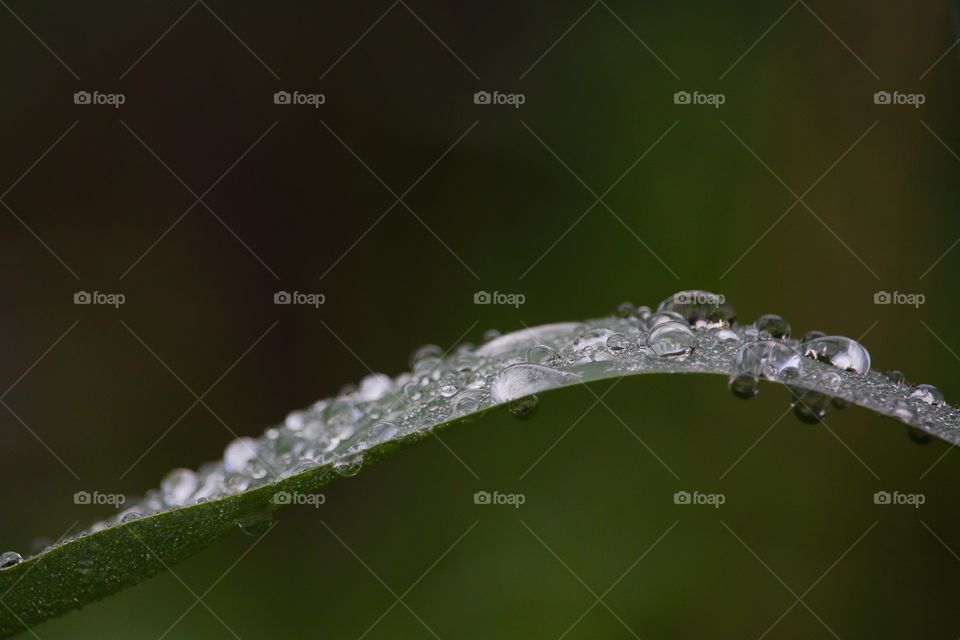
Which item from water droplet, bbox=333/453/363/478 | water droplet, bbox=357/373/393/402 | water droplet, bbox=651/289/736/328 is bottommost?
water droplet, bbox=333/453/363/478

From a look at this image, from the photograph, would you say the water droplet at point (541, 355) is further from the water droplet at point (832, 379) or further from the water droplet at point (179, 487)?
the water droplet at point (179, 487)

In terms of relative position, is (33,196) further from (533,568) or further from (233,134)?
(533,568)

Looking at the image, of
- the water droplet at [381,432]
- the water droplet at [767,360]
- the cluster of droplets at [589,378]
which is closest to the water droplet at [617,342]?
the cluster of droplets at [589,378]

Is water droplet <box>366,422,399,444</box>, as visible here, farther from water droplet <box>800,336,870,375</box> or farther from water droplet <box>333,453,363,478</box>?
water droplet <box>800,336,870,375</box>

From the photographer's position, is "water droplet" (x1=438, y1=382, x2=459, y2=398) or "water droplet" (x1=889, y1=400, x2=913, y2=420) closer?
"water droplet" (x1=889, y1=400, x2=913, y2=420)

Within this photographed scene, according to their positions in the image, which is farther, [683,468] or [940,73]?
[940,73]

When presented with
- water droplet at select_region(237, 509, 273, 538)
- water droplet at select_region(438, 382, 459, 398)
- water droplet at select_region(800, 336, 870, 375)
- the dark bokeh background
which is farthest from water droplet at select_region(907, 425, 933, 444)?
the dark bokeh background

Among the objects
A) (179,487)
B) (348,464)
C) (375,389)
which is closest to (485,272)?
(375,389)

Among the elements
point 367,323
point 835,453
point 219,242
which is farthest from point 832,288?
point 219,242
